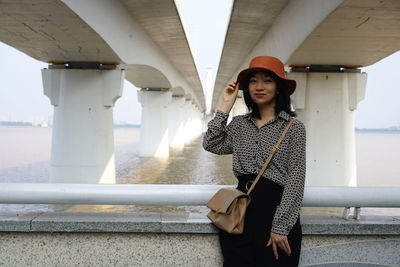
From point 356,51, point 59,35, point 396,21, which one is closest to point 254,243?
point 396,21

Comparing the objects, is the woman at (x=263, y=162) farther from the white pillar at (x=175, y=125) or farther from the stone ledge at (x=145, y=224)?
the white pillar at (x=175, y=125)

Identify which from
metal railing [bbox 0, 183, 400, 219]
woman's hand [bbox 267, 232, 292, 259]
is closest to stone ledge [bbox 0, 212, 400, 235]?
metal railing [bbox 0, 183, 400, 219]

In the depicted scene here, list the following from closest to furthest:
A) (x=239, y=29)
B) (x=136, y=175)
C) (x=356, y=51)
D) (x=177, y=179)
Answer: (x=356, y=51), (x=239, y=29), (x=177, y=179), (x=136, y=175)

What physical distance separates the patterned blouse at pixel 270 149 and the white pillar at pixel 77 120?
8978 millimetres

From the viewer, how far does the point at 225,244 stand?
2.82 meters

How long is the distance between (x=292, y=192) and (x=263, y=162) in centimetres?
31

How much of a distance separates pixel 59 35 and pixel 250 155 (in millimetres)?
7209

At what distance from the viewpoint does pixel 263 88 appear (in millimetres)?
2854

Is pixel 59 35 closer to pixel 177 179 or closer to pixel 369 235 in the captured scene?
pixel 177 179

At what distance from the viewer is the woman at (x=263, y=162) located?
8.45ft

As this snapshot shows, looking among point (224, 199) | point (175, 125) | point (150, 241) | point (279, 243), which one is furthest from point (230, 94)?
point (175, 125)

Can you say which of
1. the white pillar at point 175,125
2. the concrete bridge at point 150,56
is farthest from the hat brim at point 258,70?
the white pillar at point 175,125

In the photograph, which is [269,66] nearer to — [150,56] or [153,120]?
[150,56]

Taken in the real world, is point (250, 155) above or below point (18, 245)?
above
